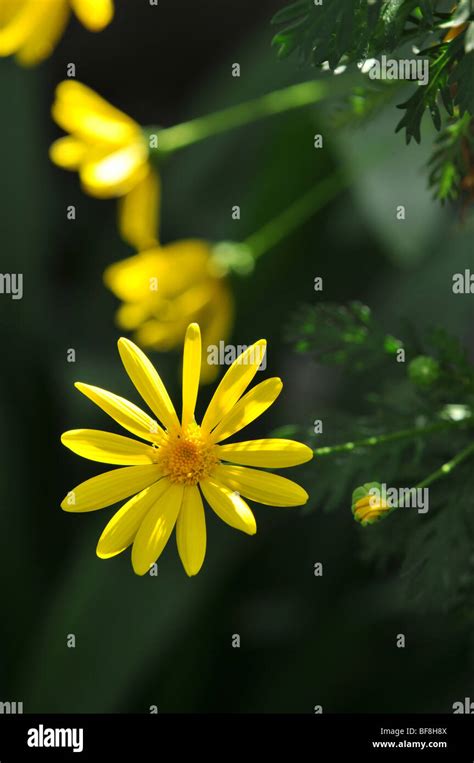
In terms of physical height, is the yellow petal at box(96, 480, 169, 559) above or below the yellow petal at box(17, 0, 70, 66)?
below

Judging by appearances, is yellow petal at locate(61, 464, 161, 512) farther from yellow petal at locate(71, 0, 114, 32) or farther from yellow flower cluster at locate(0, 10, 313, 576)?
yellow petal at locate(71, 0, 114, 32)

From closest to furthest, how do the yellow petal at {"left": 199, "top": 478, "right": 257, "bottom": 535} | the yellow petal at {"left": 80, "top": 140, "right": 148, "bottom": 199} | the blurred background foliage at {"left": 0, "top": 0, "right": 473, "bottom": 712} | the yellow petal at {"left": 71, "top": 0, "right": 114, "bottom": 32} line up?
the yellow petal at {"left": 199, "top": 478, "right": 257, "bottom": 535} → the yellow petal at {"left": 71, "top": 0, "right": 114, "bottom": 32} → the yellow petal at {"left": 80, "top": 140, "right": 148, "bottom": 199} → the blurred background foliage at {"left": 0, "top": 0, "right": 473, "bottom": 712}

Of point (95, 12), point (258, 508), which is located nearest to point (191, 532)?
point (95, 12)

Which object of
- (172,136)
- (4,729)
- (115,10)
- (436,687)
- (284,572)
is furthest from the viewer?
(115,10)

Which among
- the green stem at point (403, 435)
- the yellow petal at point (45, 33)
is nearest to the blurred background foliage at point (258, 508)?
the yellow petal at point (45, 33)

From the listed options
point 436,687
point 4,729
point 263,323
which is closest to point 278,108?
point 4,729

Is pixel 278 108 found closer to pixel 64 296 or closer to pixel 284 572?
pixel 284 572

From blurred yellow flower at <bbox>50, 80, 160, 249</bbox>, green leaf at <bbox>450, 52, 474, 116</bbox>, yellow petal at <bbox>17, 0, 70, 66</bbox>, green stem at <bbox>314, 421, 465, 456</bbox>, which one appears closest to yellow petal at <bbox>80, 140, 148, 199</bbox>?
blurred yellow flower at <bbox>50, 80, 160, 249</bbox>

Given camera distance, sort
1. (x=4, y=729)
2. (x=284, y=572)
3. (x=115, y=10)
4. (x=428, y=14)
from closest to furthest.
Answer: (x=428, y=14), (x=4, y=729), (x=284, y=572), (x=115, y=10)

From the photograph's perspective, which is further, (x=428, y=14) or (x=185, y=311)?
(x=185, y=311)
